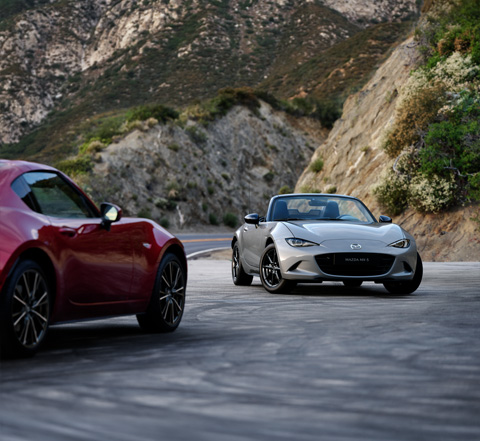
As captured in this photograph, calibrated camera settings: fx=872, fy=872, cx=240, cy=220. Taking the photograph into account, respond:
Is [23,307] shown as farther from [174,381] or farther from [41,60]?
[41,60]

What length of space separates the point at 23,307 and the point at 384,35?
81.4 meters

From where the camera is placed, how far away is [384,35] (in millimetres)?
84062

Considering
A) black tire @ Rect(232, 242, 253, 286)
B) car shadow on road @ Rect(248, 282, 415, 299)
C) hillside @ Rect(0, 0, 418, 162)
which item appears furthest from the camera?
hillside @ Rect(0, 0, 418, 162)

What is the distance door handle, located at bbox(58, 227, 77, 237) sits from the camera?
6789 mm

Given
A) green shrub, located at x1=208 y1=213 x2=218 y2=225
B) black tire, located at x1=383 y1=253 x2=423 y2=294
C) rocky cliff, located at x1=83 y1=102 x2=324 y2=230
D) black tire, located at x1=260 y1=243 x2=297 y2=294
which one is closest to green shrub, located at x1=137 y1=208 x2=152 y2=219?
rocky cliff, located at x1=83 y1=102 x2=324 y2=230

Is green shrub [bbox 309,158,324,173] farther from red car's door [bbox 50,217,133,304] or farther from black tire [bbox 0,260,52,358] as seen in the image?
black tire [bbox 0,260,52,358]

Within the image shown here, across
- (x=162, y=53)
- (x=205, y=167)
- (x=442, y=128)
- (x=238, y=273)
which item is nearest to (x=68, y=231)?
(x=238, y=273)

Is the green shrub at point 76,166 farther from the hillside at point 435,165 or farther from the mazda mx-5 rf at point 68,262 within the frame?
the mazda mx-5 rf at point 68,262

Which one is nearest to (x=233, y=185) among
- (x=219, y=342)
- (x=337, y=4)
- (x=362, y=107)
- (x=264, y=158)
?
(x=264, y=158)

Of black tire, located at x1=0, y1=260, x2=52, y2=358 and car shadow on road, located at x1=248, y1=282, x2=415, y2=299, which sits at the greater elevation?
black tire, located at x1=0, y1=260, x2=52, y2=358

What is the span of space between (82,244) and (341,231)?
6.25m

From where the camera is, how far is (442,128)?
26.4 m

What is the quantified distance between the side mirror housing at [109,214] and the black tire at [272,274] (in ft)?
18.2

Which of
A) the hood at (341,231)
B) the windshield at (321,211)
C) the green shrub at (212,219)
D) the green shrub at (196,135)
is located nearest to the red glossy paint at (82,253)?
the hood at (341,231)
